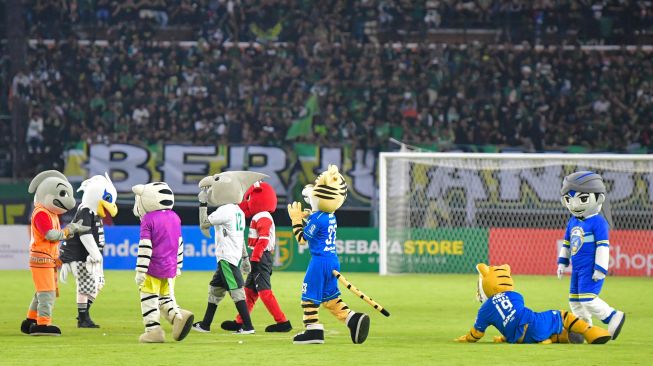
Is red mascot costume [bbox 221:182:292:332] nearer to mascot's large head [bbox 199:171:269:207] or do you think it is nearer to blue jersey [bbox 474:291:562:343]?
mascot's large head [bbox 199:171:269:207]

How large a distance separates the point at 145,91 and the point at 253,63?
10.0ft

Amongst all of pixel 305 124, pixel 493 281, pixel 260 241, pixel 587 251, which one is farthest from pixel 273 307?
pixel 305 124

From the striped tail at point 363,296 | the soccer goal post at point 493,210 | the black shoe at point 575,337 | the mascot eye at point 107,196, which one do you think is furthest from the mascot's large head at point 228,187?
the soccer goal post at point 493,210

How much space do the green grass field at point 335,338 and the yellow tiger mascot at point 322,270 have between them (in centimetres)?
20

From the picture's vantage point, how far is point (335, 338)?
40.8 feet

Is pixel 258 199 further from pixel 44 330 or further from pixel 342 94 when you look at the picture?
pixel 342 94

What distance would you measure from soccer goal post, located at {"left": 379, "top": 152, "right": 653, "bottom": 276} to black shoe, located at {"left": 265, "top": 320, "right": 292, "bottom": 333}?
11140mm

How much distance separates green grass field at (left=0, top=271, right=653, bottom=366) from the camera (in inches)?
406

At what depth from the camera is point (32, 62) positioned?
3275cm

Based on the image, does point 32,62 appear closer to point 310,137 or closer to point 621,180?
point 310,137

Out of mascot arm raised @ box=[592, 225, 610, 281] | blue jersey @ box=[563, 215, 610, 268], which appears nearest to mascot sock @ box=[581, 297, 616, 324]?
mascot arm raised @ box=[592, 225, 610, 281]

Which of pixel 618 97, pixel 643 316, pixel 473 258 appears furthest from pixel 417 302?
pixel 618 97

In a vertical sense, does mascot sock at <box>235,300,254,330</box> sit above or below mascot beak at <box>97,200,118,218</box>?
below

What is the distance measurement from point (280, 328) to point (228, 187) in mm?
1706
